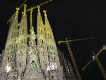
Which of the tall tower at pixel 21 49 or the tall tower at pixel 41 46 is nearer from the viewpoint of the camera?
the tall tower at pixel 21 49

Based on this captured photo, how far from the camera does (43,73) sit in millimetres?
51594

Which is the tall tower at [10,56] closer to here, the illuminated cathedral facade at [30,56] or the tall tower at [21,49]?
the illuminated cathedral facade at [30,56]

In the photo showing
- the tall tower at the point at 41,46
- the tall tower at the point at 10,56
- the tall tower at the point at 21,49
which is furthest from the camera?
the tall tower at the point at 41,46

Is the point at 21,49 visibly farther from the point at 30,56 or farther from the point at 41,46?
the point at 41,46

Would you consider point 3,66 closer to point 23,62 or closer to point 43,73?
point 23,62

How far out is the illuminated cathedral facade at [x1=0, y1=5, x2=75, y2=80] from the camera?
2004 inches

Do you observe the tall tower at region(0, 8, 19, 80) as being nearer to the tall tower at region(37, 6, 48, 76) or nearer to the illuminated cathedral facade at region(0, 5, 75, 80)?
the illuminated cathedral facade at region(0, 5, 75, 80)

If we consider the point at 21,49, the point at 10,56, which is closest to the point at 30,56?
the point at 21,49

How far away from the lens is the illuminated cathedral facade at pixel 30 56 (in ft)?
167

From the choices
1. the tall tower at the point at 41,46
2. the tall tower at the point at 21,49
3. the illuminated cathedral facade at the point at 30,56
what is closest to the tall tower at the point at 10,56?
the illuminated cathedral facade at the point at 30,56

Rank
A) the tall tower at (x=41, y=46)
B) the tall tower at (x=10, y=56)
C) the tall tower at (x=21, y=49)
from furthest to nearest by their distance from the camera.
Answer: the tall tower at (x=41, y=46) < the tall tower at (x=21, y=49) < the tall tower at (x=10, y=56)

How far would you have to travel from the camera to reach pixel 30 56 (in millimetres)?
54438

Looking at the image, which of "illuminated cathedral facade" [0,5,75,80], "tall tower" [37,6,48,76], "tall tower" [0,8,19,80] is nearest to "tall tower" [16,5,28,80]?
"illuminated cathedral facade" [0,5,75,80]

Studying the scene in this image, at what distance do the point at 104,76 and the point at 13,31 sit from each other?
90.1 ft
